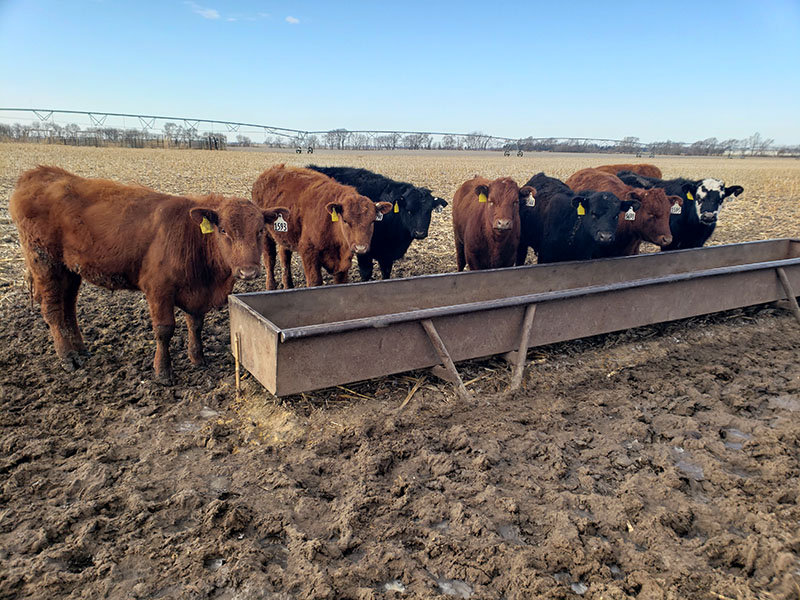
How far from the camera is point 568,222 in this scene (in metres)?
6.91

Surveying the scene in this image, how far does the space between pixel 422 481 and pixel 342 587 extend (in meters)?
0.92

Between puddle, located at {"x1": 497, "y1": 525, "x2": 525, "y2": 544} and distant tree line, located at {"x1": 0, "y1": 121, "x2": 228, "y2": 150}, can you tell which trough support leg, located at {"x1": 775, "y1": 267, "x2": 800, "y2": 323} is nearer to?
→ puddle, located at {"x1": 497, "y1": 525, "x2": 525, "y2": 544}

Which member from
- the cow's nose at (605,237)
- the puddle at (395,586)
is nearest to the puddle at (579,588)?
the puddle at (395,586)

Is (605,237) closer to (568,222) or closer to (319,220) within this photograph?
(568,222)

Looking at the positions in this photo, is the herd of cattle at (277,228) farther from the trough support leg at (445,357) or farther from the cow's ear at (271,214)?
the trough support leg at (445,357)

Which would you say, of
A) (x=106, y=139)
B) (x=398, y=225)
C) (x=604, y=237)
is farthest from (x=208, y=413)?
(x=106, y=139)

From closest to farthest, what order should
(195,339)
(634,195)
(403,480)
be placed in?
1. (403,480)
2. (195,339)
3. (634,195)

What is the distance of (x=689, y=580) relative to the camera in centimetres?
234

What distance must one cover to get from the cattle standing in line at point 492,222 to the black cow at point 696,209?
265 centimetres

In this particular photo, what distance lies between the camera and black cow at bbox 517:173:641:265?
6461mm

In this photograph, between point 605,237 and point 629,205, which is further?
point 629,205

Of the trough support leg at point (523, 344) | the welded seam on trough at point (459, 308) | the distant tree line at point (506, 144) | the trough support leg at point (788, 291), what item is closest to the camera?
the welded seam on trough at point (459, 308)

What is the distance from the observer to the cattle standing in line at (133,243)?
4.29 m

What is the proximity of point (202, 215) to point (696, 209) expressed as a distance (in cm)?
713
